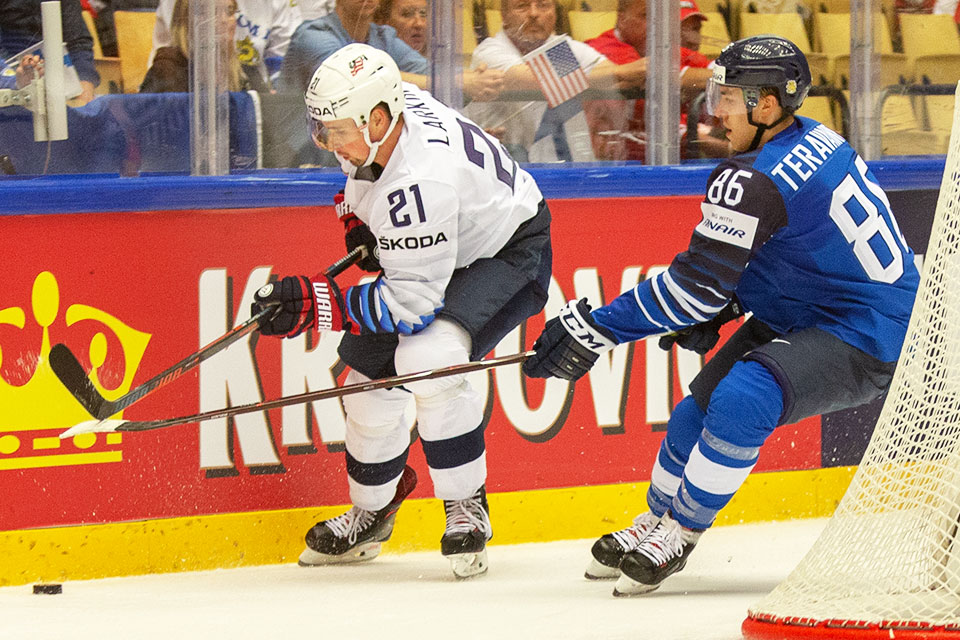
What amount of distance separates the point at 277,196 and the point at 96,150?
48 cm

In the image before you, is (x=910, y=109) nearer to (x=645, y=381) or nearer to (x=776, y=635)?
(x=645, y=381)

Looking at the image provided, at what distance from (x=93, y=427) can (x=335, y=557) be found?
769 millimetres

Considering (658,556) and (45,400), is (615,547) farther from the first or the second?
(45,400)

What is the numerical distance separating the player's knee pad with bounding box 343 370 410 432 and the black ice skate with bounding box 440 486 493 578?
261mm

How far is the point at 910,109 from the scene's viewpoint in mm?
4605

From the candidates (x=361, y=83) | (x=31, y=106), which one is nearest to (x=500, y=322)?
(x=361, y=83)

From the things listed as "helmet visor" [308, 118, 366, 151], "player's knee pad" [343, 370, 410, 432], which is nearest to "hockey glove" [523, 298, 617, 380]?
"player's knee pad" [343, 370, 410, 432]

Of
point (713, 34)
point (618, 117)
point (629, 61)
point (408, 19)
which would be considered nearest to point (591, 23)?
point (629, 61)

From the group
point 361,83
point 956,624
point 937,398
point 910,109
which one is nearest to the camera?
point 956,624

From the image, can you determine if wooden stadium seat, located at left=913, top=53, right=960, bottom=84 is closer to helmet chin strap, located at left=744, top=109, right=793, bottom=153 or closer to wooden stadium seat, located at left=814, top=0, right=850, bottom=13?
wooden stadium seat, located at left=814, top=0, right=850, bottom=13

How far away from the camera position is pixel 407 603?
10.6 ft

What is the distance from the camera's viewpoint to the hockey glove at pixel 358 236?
3.51 meters

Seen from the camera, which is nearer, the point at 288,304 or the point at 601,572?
the point at 288,304

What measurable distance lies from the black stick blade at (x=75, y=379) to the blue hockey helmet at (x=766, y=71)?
1.68 m
